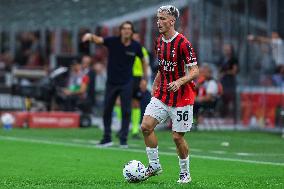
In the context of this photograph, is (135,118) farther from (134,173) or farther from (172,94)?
(134,173)

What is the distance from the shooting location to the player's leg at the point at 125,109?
18578mm

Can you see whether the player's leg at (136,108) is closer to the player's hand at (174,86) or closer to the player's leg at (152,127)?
the player's leg at (152,127)

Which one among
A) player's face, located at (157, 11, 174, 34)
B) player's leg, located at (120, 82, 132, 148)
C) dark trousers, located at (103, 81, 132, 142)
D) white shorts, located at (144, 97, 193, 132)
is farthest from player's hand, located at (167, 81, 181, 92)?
dark trousers, located at (103, 81, 132, 142)

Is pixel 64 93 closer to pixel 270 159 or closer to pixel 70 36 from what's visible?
pixel 70 36

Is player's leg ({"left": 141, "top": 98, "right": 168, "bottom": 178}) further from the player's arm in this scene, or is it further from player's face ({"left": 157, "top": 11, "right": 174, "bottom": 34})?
player's face ({"left": 157, "top": 11, "right": 174, "bottom": 34})

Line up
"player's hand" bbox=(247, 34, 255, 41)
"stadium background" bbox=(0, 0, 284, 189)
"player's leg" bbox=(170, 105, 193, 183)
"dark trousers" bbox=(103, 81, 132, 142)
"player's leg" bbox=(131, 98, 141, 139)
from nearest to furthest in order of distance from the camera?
1. "player's leg" bbox=(170, 105, 193, 183)
2. "stadium background" bbox=(0, 0, 284, 189)
3. "dark trousers" bbox=(103, 81, 132, 142)
4. "player's leg" bbox=(131, 98, 141, 139)
5. "player's hand" bbox=(247, 34, 255, 41)

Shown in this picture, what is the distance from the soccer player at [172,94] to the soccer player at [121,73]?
6.30 metres

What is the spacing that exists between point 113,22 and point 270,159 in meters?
15.5

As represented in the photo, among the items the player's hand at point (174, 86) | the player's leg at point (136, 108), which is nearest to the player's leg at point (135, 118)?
the player's leg at point (136, 108)

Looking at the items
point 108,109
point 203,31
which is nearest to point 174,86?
point 108,109

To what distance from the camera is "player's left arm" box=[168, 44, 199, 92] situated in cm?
1200

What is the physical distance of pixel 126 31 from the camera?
1873cm

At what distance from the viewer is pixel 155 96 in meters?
12.4

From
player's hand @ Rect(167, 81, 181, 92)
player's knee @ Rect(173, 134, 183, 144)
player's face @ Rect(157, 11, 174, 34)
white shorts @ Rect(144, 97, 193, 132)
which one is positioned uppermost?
player's face @ Rect(157, 11, 174, 34)
